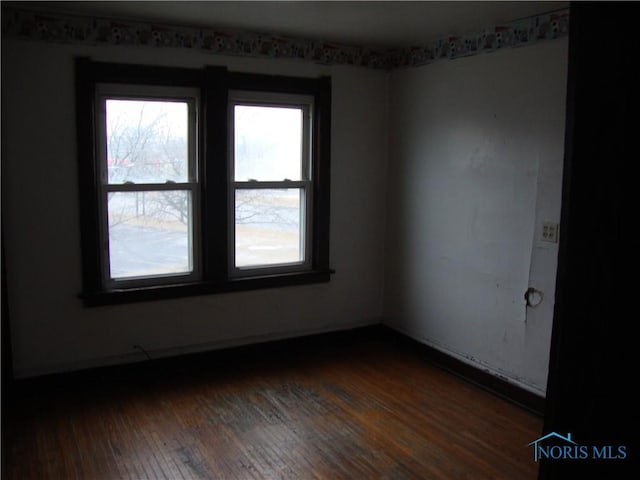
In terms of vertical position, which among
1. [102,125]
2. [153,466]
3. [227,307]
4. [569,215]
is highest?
[102,125]

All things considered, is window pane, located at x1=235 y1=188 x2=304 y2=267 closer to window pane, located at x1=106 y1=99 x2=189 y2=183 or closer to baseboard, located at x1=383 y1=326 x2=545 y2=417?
window pane, located at x1=106 y1=99 x2=189 y2=183

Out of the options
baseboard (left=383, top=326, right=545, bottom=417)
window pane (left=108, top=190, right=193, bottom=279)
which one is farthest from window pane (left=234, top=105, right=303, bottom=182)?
baseboard (left=383, top=326, right=545, bottom=417)

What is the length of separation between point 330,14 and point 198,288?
2.01 meters

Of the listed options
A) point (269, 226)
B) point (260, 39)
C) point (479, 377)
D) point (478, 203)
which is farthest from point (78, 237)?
point (479, 377)

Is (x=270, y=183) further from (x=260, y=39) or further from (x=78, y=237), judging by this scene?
(x=78, y=237)

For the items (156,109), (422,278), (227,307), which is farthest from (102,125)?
(422,278)

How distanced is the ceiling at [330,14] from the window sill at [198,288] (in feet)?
5.70

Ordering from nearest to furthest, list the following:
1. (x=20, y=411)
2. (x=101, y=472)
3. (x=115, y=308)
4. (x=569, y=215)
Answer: (x=569, y=215) → (x=101, y=472) → (x=20, y=411) → (x=115, y=308)

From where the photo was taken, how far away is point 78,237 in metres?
3.70

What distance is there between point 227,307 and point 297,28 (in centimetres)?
200

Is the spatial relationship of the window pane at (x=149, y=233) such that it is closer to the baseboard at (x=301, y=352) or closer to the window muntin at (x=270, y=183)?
the window muntin at (x=270, y=183)

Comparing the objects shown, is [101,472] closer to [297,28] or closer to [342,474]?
[342,474]

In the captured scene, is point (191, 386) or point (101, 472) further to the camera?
point (191, 386)

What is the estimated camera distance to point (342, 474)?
2795 millimetres
